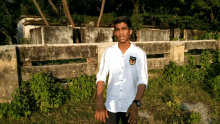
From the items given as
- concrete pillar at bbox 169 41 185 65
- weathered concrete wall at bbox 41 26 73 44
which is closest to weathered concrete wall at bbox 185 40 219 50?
concrete pillar at bbox 169 41 185 65

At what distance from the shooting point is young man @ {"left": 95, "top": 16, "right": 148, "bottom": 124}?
2037mm

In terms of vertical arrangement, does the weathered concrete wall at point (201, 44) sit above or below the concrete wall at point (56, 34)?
below

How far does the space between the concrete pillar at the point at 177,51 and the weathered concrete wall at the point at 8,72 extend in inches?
189

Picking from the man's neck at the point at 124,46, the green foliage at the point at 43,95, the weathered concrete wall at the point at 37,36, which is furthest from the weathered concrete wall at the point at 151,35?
the man's neck at the point at 124,46

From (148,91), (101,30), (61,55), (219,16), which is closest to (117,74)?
(61,55)

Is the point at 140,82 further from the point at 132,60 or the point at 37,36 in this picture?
the point at 37,36

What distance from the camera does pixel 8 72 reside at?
13.9 feet

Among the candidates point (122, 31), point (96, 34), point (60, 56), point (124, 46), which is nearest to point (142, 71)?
point (124, 46)

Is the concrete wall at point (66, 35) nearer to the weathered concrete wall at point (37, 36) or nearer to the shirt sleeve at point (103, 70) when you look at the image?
the weathered concrete wall at point (37, 36)

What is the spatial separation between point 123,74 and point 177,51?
485 cm

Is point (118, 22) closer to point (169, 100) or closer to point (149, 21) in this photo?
point (169, 100)

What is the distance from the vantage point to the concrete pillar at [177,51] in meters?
6.36

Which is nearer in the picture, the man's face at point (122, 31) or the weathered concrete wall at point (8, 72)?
the man's face at point (122, 31)

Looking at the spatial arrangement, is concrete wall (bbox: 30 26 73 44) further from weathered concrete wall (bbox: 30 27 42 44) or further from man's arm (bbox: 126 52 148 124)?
man's arm (bbox: 126 52 148 124)
